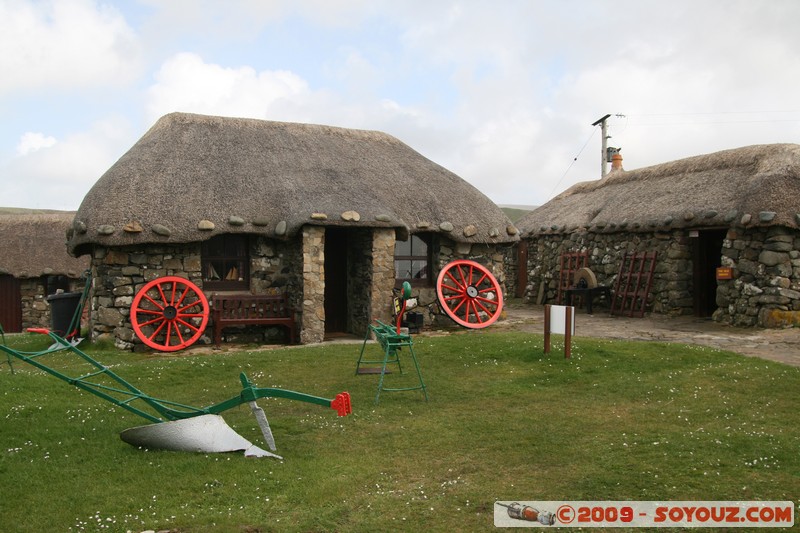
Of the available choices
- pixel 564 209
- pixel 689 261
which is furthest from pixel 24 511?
pixel 564 209

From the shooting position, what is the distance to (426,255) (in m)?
16.6

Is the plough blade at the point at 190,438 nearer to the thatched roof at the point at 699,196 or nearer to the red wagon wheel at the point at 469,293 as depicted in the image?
the red wagon wheel at the point at 469,293

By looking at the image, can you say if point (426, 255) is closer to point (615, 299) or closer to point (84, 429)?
point (615, 299)

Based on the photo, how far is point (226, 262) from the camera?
14.8m

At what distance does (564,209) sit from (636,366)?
45.9 feet

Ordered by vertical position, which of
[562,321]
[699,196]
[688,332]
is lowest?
[688,332]

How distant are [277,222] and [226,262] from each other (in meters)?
1.55

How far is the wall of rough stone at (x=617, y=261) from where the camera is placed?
17.3 meters

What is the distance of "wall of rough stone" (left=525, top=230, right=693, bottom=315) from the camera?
56.7 feet

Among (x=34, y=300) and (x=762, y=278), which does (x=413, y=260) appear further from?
(x=34, y=300)

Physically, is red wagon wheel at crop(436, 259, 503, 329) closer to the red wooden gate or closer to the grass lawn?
the red wooden gate

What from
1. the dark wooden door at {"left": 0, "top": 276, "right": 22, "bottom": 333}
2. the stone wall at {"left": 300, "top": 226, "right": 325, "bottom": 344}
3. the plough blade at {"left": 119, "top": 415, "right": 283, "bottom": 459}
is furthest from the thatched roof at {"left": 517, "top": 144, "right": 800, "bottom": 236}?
the dark wooden door at {"left": 0, "top": 276, "right": 22, "bottom": 333}

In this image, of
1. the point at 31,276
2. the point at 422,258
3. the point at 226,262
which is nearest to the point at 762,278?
the point at 422,258

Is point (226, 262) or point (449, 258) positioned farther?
point (449, 258)
